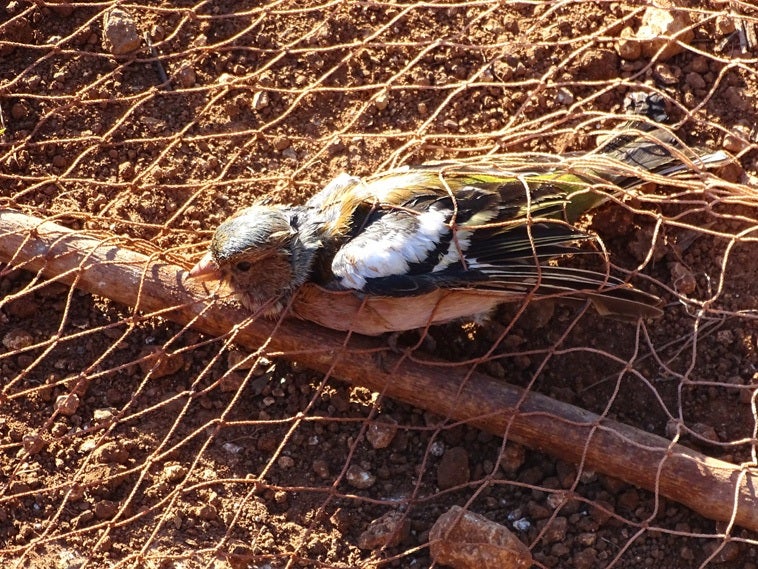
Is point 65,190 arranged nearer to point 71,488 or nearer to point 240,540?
point 71,488

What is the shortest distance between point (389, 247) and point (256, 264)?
679 millimetres

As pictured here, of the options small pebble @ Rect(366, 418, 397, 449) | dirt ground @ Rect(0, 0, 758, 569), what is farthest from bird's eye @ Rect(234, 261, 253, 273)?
small pebble @ Rect(366, 418, 397, 449)

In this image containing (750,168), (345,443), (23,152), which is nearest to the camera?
(345,443)

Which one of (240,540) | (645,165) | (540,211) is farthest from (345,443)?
(645,165)

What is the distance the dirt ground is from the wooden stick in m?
0.13

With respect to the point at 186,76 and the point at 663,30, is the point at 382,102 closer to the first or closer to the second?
the point at 186,76

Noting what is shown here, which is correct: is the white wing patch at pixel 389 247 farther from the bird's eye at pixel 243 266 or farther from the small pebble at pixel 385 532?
the small pebble at pixel 385 532

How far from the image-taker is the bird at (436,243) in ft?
14.4

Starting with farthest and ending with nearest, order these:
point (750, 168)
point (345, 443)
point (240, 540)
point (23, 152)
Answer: point (23, 152) < point (750, 168) < point (345, 443) < point (240, 540)

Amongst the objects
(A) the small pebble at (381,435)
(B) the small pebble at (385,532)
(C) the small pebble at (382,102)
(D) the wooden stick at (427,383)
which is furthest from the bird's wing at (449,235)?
(B) the small pebble at (385,532)

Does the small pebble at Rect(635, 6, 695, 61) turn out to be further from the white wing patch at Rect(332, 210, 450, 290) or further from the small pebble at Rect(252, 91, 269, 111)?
the small pebble at Rect(252, 91, 269, 111)

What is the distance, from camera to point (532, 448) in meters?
4.53

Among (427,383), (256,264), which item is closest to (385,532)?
(427,383)

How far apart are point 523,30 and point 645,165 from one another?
1209 millimetres
